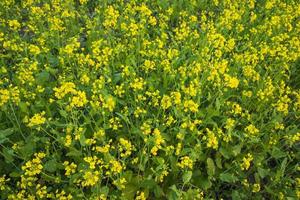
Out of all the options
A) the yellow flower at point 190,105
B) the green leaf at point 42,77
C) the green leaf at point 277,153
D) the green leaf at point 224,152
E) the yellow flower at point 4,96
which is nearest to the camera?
the yellow flower at point 4,96

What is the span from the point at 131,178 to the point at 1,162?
1274 millimetres

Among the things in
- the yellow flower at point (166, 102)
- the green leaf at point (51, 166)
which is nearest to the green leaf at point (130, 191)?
the green leaf at point (51, 166)

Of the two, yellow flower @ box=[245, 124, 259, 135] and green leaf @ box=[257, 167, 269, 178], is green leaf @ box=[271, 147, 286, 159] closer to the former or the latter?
green leaf @ box=[257, 167, 269, 178]

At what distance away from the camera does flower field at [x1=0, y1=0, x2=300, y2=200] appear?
11.2 feet

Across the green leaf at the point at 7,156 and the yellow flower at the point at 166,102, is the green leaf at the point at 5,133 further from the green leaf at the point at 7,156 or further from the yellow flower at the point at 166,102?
the yellow flower at the point at 166,102

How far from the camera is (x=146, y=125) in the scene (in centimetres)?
340

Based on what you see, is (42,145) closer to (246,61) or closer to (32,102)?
(32,102)

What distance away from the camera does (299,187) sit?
3.67m

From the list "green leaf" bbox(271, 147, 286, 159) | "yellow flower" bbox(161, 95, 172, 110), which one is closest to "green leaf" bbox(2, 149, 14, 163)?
"yellow flower" bbox(161, 95, 172, 110)

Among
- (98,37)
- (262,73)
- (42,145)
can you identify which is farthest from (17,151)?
(262,73)

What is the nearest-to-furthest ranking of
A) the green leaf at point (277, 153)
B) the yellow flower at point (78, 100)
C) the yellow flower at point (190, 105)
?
the yellow flower at point (78, 100) → the yellow flower at point (190, 105) → the green leaf at point (277, 153)

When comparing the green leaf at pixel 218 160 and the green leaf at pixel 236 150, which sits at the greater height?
the green leaf at pixel 236 150

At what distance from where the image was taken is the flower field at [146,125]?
134 inches

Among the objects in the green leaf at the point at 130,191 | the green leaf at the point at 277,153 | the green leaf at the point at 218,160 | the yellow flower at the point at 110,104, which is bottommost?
the green leaf at the point at 130,191
